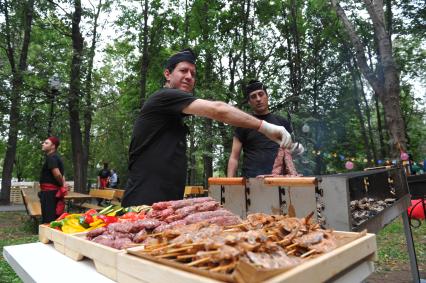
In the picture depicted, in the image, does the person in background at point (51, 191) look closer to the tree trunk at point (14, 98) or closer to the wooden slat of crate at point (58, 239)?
the wooden slat of crate at point (58, 239)

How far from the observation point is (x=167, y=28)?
17047 mm

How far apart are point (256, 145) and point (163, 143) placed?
150cm

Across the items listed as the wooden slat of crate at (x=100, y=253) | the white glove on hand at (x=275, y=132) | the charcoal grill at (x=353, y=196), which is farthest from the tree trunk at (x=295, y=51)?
the wooden slat of crate at (x=100, y=253)

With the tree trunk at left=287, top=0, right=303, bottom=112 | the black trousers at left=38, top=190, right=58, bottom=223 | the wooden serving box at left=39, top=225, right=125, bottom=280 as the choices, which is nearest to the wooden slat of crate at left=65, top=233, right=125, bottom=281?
the wooden serving box at left=39, top=225, right=125, bottom=280

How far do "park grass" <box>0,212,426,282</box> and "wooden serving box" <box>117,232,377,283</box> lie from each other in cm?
411

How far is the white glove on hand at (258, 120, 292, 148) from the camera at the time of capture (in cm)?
260

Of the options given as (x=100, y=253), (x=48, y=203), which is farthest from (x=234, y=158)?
(x=48, y=203)

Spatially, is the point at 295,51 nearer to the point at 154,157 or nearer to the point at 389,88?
the point at 389,88

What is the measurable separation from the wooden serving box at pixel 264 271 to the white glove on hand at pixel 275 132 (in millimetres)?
1094

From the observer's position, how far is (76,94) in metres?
12.4

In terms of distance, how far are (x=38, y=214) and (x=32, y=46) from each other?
1391cm

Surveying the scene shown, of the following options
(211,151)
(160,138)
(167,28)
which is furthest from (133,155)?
(167,28)

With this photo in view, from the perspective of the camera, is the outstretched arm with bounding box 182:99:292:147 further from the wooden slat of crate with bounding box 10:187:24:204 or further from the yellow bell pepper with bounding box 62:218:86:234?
the wooden slat of crate with bounding box 10:187:24:204

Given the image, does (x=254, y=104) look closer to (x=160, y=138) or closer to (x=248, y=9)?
(x=160, y=138)
